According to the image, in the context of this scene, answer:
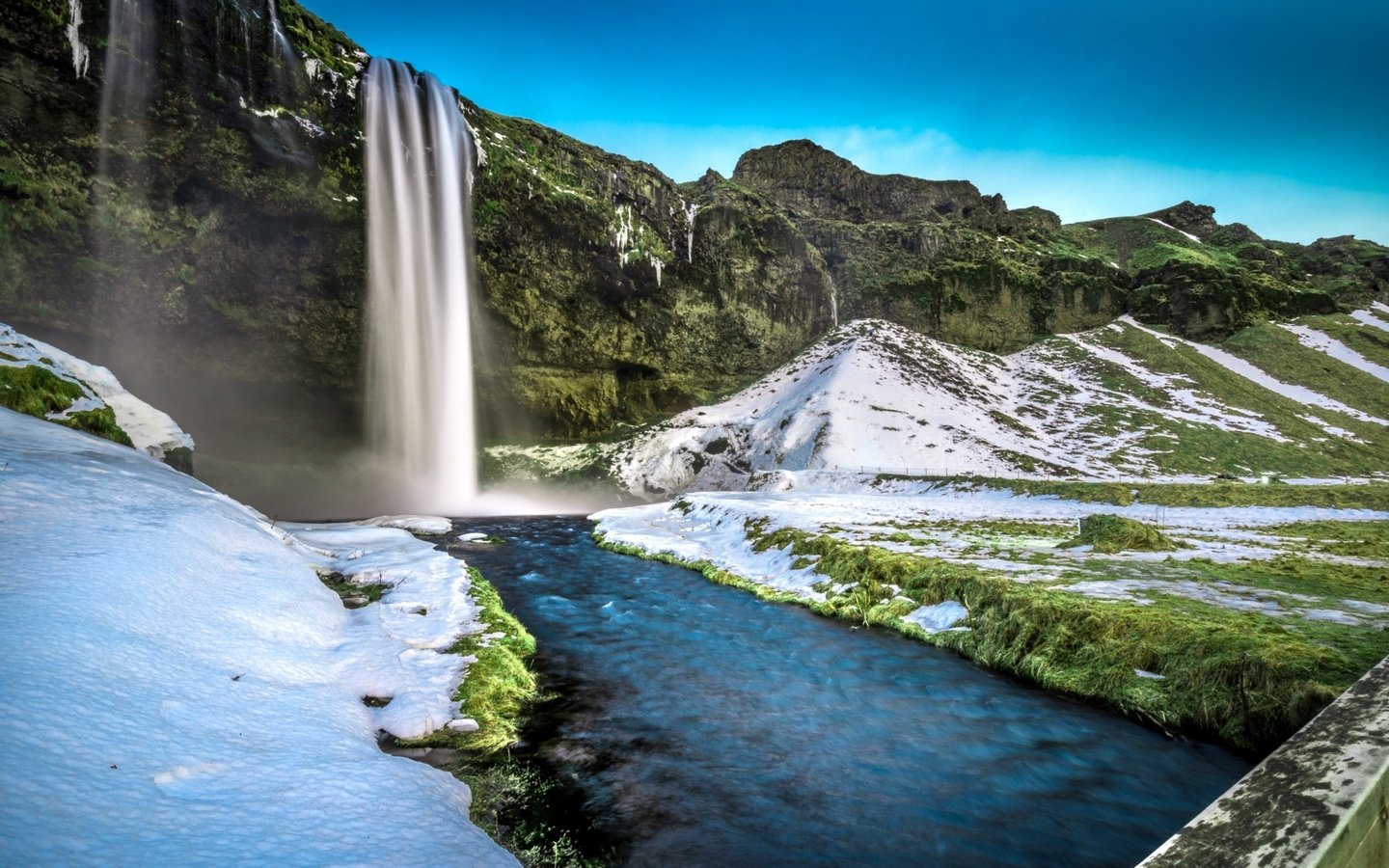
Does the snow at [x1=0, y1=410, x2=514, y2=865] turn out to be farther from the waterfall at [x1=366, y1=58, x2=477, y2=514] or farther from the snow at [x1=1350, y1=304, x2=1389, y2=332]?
the snow at [x1=1350, y1=304, x2=1389, y2=332]

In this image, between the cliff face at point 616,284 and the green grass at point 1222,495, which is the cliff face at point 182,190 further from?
the green grass at point 1222,495

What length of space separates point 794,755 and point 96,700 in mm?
7301

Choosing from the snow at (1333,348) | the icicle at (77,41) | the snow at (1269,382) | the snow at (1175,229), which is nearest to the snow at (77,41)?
the icicle at (77,41)

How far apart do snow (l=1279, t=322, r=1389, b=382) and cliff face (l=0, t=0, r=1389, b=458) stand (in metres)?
6.44

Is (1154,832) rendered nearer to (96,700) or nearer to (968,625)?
(968,625)

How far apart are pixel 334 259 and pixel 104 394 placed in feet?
98.9

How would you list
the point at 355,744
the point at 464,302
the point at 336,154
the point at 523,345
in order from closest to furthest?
the point at 355,744, the point at 336,154, the point at 464,302, the point at 523,345

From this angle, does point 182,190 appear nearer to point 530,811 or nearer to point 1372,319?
point 530,811

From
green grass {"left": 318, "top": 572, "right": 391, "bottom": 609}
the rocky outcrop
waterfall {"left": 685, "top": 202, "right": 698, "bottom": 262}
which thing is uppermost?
the rocky outcrop

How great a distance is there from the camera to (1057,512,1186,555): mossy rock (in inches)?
683

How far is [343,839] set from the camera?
12.8ft

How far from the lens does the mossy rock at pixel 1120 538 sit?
1734 cm

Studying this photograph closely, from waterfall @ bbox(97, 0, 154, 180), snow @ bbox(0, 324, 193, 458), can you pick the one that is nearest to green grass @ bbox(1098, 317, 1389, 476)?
snow @ bbox(0, 324, 193, 458)

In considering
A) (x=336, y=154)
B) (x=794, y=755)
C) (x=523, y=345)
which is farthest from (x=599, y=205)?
(x=794, y=755)
